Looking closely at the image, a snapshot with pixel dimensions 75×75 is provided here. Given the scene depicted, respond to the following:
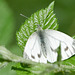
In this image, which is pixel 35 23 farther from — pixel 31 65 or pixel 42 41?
pixel 31 65

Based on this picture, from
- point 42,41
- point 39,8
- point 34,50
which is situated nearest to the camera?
point 34,50

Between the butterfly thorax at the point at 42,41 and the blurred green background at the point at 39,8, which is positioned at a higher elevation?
the blurred green background at the point at 39,8

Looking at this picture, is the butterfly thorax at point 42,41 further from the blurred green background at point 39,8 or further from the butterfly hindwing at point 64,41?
the blurred green background at point 39,8

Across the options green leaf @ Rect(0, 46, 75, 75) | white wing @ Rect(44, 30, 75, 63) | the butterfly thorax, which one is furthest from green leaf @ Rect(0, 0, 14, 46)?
green leaf @ Rect(0, 46, 75, 75)

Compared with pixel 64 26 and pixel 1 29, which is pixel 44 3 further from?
pixel 1 29

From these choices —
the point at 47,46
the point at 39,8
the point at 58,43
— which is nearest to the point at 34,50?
the point at 47,46

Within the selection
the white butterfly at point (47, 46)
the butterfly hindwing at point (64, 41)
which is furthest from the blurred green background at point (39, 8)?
the butterfly hindwing at point (64, 41)

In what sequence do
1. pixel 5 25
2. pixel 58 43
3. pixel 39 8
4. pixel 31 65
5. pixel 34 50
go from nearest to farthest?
1. pixel 31 65
2. pixel 34 50
3. pixel 58 43
4. pixel 5 25
5. pixel 39 8

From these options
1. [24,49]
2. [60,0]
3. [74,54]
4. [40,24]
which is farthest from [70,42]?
[60,0]
